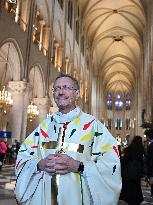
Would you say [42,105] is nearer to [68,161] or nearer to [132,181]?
[132,181]

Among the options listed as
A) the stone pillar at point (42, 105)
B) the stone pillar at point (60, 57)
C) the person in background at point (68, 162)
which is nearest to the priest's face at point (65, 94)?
the person in background at point (68, 162)

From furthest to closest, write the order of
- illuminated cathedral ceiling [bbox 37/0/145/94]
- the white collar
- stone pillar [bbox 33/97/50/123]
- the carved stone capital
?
illuminated cathedral ceiling [bbox 37/0/145/94] < stone pillar [bbox 33/97/50/123] < the carved stone capital < the white collar

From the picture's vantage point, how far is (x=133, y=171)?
4121 mm

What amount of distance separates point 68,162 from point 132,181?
283cm

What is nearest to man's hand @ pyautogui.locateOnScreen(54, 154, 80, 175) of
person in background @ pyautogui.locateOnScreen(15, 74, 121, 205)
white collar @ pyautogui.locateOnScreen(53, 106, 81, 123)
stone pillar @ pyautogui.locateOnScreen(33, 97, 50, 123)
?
person in background @ pyautogui.locateOnScreen(15, 74, 121, 205)

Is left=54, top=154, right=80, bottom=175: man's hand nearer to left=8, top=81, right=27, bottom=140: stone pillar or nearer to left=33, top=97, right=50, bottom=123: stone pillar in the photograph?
left=8, top=81, right=27, bottom=140: stone pillar

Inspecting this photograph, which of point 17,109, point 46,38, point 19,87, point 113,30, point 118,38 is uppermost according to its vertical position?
point 113,30

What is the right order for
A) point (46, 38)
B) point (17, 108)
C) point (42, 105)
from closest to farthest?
point (17, 108)
point (42, 105)
point (46, 38)

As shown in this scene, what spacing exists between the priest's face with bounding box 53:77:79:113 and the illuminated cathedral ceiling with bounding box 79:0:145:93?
25796 millimetres

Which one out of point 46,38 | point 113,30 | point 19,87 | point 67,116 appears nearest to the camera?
point 67,116

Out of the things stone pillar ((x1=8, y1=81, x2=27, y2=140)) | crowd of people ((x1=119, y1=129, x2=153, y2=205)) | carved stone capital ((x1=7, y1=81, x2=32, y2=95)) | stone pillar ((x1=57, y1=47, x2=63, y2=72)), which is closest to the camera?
crowd of people ((x1=119, y1=129, x2=153, y2=205))

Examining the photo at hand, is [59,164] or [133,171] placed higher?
[59,164]

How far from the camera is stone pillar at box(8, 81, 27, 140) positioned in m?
13.1

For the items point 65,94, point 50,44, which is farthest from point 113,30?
point 65,94
